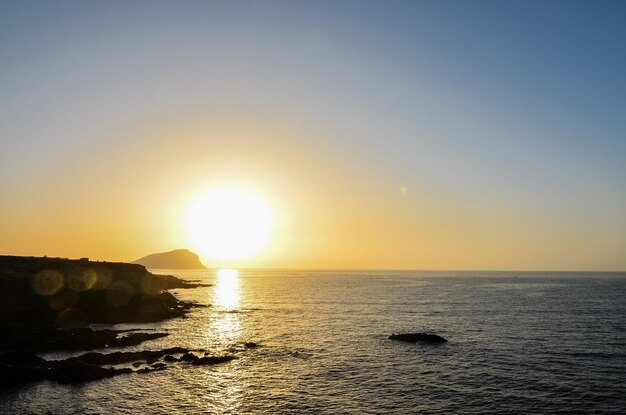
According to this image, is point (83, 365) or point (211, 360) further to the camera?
point (211, 360)

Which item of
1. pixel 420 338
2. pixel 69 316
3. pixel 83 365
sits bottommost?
pixel 420 338

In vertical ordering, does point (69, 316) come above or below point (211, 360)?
above

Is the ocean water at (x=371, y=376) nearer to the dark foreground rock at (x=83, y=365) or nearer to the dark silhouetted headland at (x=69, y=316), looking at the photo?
the dark foreground rock at (x=83, y=365)

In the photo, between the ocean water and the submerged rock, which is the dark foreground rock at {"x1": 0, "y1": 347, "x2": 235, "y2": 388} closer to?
the submerged rock

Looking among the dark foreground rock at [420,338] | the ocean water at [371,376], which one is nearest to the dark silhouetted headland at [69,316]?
the ocean water at [371,376]

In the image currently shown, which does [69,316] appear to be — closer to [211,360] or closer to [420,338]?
[211,360]

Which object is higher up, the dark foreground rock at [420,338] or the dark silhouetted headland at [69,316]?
the dark silhouetted headland at [69,316]

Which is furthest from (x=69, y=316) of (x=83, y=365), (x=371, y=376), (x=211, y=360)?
(x=371, y=376)

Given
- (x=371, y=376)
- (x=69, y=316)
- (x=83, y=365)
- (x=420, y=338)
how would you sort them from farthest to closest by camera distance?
Result: 1. (x=69, y=316)
2. (x=420, y=338)
3. (x=371, y=376)
4. (x=83, y=365)

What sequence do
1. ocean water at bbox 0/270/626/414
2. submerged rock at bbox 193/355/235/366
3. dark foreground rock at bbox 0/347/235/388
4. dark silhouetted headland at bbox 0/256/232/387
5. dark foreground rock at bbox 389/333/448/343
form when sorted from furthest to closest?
dark foreground rock at bbox 389/333/448/343 < submerged rock at bbox 193/355/235/366 < dark silhouetted headland at bbox 0/256/232/387 < dark foreground rock at bbox 0/347/235/388 < ocean water at bbox 0/270/626/414

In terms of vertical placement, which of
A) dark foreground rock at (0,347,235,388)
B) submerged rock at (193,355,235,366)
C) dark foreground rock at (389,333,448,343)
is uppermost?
dark foreground rock at (0,347,235,388)

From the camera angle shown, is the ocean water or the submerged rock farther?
the submerged rock

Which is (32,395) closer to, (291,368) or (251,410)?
(251,410)

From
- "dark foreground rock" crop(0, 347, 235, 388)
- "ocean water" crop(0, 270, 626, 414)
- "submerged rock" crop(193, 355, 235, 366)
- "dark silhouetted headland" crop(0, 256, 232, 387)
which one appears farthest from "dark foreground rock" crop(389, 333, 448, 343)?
"dark silhouetted headland" crop(0, 256, 232, 387)
